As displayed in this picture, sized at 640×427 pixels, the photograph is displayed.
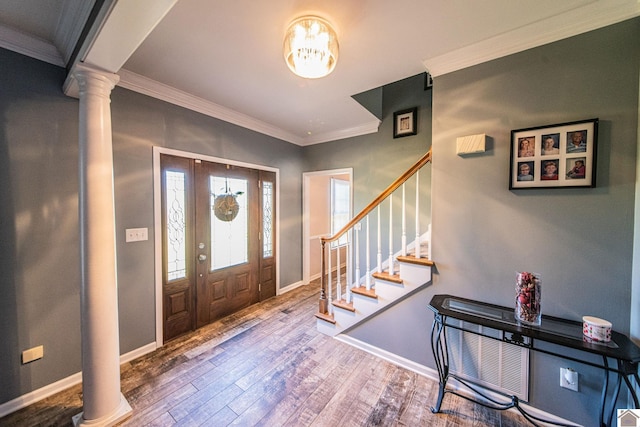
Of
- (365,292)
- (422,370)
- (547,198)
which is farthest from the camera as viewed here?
(365,292)

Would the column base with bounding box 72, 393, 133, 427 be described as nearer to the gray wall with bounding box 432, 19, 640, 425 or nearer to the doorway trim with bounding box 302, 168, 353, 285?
the gray wall with bounding box 432, 19, 640, 425

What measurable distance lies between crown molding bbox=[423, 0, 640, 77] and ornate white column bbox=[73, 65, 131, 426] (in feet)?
7.96

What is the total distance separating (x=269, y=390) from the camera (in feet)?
5.94

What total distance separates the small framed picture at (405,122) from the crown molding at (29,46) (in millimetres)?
3322

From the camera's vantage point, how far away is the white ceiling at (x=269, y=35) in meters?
1.33

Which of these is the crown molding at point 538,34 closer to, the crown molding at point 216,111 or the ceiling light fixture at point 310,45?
the ceiling light fixture at point 310,45

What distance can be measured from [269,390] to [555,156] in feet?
8.74

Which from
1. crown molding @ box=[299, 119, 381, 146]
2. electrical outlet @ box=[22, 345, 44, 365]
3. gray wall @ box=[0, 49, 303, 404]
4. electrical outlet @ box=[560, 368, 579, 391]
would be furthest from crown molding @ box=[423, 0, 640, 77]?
electrical outlet @ box=[22, 345, 44, 365]

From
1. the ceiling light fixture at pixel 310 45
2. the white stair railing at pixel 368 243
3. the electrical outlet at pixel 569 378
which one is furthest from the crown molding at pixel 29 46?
the electrical outlet at pixel 569 378

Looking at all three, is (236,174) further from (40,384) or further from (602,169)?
(602,169)

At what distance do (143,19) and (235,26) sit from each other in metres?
0.60

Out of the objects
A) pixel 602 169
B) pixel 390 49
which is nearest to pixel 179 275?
pixel 390 49

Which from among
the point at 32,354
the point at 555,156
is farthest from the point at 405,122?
the point at 32,354

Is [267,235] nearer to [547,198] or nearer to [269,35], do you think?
[269,35]
